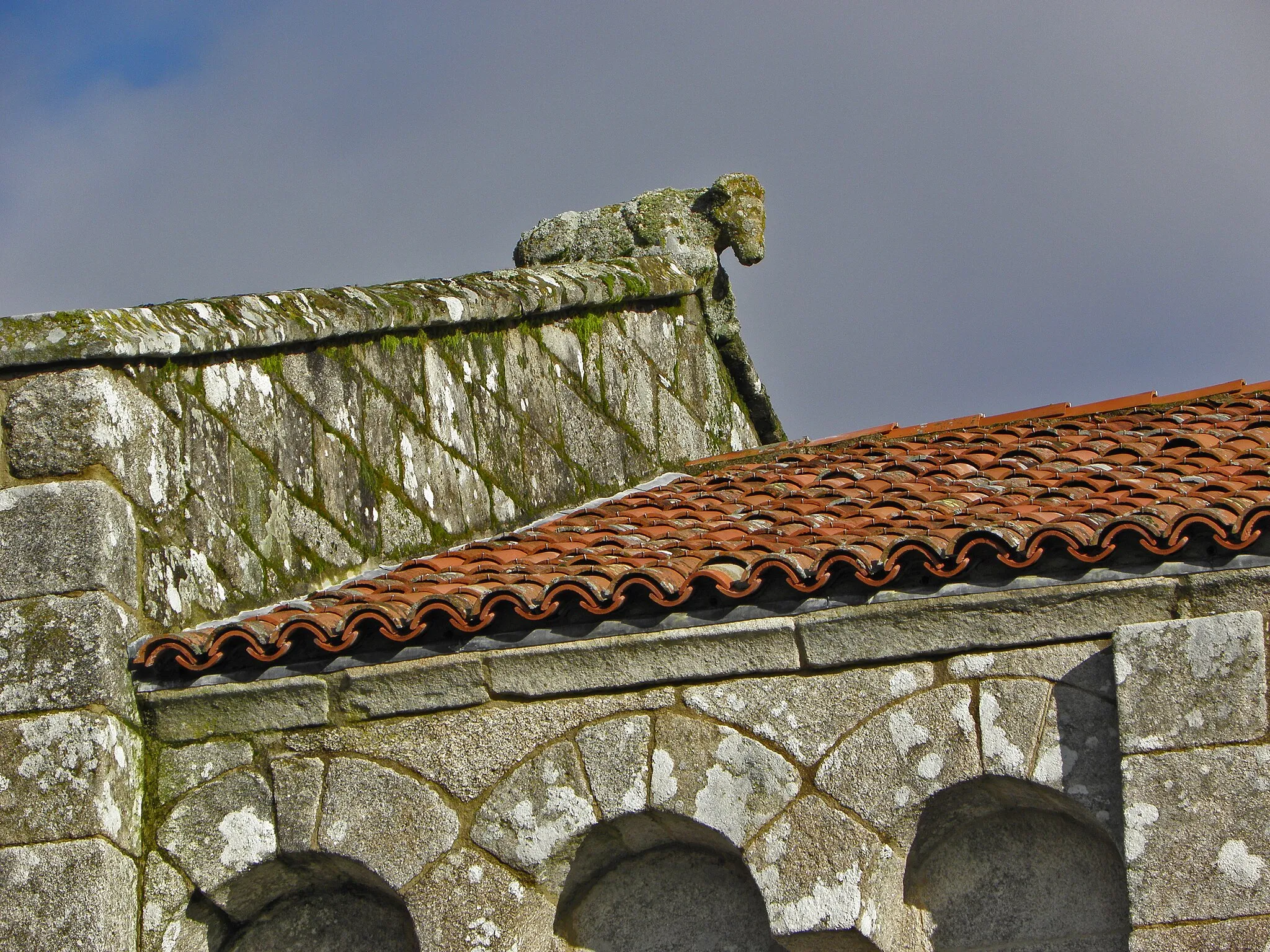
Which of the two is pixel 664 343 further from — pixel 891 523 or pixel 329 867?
pixel 329 867

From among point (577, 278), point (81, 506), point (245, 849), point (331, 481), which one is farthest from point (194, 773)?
point (577, 278)

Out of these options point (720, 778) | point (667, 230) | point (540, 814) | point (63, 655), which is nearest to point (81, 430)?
point (63, 655)

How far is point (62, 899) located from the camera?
174 inches

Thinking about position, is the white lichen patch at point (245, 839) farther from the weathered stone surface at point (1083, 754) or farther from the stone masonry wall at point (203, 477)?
the weathered stone surface at point (1083, 754)

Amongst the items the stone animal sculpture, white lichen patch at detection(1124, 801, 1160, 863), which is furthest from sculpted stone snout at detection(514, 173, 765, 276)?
white lichen patch at detection(1124, 801, 1160, 863)

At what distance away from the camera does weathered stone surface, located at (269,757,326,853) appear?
4.55 metres

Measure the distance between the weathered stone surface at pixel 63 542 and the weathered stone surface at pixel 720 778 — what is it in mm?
1590

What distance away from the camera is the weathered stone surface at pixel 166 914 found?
454cm

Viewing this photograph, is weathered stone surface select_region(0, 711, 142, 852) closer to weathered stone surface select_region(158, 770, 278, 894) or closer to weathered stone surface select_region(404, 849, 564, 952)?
weathered stone surface select_region(158, 770, 278, 894)

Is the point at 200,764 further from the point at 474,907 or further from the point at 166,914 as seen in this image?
the point at 474,907

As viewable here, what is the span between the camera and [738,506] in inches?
226

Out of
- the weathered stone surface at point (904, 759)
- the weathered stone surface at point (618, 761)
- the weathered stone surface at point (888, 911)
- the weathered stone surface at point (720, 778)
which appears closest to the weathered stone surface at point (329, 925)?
the weathered stone surface at point (618, 761)

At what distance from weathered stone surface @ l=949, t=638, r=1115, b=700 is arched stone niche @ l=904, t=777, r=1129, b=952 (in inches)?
10.9

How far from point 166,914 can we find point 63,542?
1.06 metres
